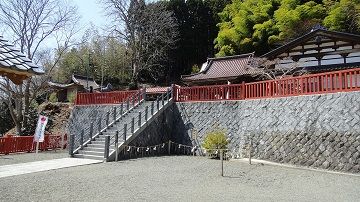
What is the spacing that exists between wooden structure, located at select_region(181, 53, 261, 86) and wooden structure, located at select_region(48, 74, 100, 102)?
49.5 ft

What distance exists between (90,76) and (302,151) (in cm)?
3348

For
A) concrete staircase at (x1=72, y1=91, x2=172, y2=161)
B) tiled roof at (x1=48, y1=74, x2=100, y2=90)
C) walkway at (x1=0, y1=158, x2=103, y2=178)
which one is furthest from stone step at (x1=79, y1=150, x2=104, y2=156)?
tiled roof at (x1=48, y1=74, x2=100, y2=90)

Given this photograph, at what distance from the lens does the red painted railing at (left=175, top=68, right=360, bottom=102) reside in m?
11.9

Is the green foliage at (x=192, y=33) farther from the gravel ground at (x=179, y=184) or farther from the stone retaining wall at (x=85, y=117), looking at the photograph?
the gravel ground at (x=179, y=184)

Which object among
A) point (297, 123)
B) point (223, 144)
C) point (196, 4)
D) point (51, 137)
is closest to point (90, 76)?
point (196, 4)

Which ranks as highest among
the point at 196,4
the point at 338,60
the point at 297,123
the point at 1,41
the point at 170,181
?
the point at 196,4

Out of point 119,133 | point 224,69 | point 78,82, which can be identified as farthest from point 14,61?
point 78,82

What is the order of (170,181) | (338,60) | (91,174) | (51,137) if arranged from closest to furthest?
(170,181), (91,174), (338,60), (51,137)

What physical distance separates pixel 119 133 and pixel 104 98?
530cm

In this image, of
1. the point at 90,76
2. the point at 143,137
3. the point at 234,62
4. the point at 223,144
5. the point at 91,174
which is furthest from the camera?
the point at 90,76

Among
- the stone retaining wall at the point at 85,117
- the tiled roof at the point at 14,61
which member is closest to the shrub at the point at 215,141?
the stone retaining wall at the point at 85,117

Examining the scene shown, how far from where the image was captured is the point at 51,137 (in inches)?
875

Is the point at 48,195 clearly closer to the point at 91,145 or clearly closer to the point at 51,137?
the point at 91,145

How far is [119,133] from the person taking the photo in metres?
16.8
